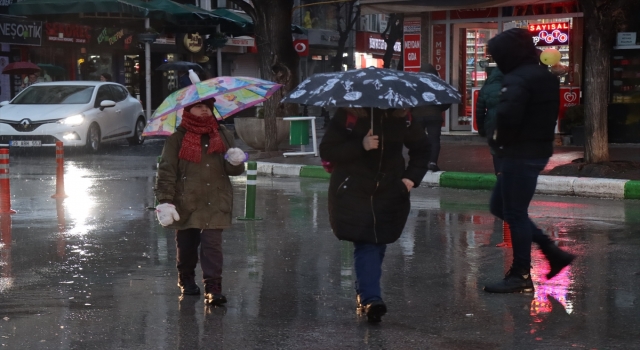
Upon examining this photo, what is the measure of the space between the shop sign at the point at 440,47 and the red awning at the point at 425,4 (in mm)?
1489

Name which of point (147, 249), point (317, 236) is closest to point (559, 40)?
point (317, 236)

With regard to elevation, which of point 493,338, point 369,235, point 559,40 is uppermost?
point 559,40

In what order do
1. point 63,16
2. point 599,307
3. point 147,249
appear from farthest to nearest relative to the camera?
point 63,16
point 147,249
point 599,307

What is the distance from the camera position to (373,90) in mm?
5766

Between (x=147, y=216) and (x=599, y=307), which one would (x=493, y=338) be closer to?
(x=599, y=307)

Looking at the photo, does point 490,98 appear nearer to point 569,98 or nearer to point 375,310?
point 375,310

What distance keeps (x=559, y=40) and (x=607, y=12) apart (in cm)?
606

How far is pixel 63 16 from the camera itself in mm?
32750

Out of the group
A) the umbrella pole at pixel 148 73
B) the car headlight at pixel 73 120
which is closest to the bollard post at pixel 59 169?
the car headlight at pixel 73 120

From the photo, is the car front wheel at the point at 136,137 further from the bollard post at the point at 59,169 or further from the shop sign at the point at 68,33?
the bollard post at the point at 59,169

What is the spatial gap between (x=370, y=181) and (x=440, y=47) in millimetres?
15901

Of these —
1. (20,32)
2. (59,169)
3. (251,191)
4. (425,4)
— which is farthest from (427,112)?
(20,32)

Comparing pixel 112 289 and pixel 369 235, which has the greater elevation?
pixel 369 235

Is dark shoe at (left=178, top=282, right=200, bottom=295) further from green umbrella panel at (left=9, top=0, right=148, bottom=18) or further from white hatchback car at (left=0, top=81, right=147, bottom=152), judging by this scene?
green umbrella panel at (left=9, top=0, right=148, bottom=18)
